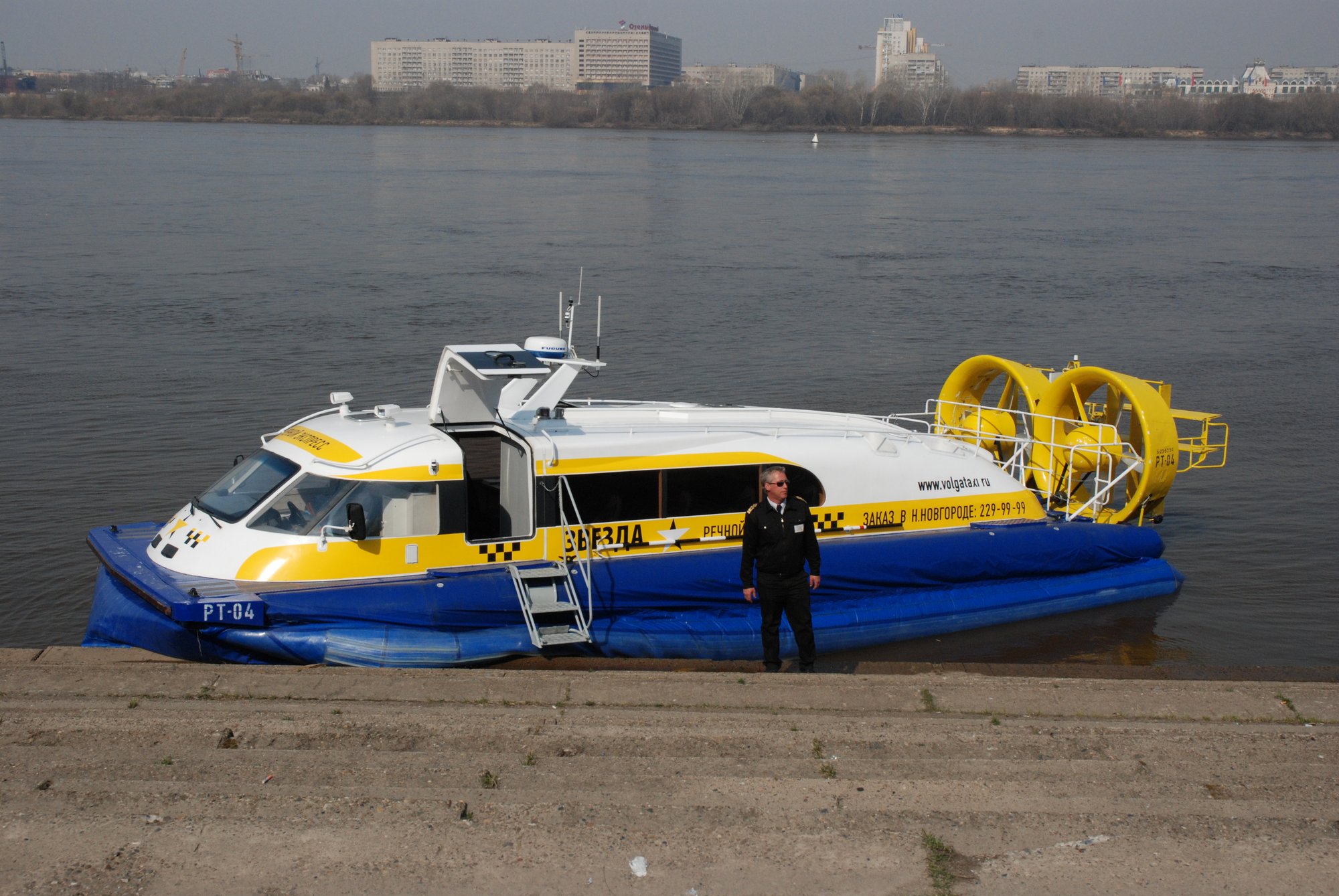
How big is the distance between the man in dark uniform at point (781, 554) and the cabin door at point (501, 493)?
1.94m

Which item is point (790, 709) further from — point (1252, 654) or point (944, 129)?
point (944, 129)

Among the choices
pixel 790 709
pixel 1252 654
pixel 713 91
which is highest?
pixel 713 91

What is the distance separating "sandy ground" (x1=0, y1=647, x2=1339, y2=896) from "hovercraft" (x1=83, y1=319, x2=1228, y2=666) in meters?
1.06

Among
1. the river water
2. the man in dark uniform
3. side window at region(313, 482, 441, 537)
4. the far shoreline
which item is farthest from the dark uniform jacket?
the far shoreline

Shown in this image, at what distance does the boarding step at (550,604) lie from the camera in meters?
8.02

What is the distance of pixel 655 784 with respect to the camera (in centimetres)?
512

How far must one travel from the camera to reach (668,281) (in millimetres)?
27422

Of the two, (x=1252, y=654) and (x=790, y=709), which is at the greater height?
(x=790, y=709)

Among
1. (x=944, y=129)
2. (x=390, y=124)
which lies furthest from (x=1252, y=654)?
(x=390, y=124)

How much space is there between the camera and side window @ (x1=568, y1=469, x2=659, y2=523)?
840cm

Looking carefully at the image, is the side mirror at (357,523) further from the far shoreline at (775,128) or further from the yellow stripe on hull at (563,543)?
the far shoreline at (775,128)

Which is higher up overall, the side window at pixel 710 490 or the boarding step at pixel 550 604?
the side window at pixel 710 490

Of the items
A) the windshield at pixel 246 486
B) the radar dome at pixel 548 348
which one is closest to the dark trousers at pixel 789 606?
the radar dome at pixel 548 348

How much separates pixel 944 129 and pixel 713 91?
27635mm
